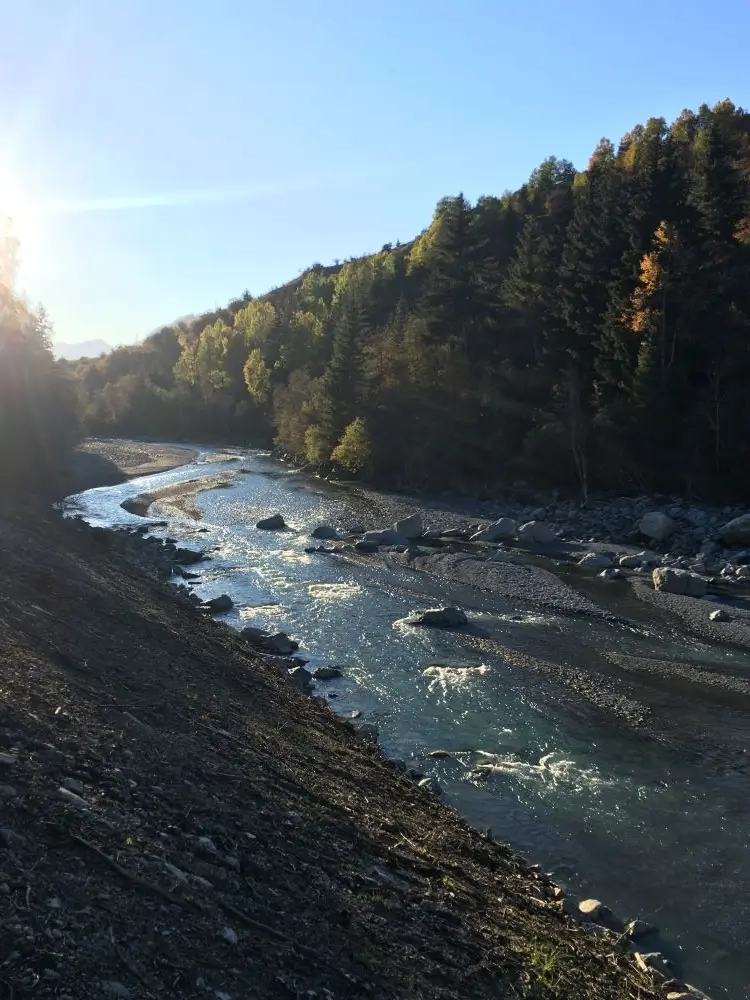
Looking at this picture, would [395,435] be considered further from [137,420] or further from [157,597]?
[137,420]

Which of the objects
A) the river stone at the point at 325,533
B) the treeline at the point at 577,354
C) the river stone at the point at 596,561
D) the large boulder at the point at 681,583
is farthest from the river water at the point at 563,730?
the treeline at the point at 577,354

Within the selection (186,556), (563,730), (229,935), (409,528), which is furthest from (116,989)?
(409,528)

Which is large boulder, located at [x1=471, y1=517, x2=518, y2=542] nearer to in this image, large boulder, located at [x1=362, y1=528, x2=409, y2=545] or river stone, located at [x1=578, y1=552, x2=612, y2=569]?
large boulder, located at [x1=362, y1=528, x2=409, y2=545]

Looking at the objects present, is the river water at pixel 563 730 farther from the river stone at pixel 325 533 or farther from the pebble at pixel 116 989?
the pebble at pixel 116 989

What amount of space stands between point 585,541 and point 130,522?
887 inches

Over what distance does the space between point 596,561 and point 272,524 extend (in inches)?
611

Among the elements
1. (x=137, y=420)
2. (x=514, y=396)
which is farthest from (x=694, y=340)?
(x=137, y=420)

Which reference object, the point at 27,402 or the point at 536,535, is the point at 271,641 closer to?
the point at 536,535

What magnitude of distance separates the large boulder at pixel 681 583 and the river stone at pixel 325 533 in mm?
14304

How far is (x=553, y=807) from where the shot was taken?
10.9m

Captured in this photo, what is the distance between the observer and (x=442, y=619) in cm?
1994

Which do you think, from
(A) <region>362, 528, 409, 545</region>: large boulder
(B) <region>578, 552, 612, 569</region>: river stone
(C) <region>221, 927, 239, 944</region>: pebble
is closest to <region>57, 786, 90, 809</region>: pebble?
(C) <region>221, 927, 239, 944</region>: pebble

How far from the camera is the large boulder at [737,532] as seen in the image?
2750cm

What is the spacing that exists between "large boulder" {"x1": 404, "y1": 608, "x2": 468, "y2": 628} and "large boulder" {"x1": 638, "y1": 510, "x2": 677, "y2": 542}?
13670 millimetres
